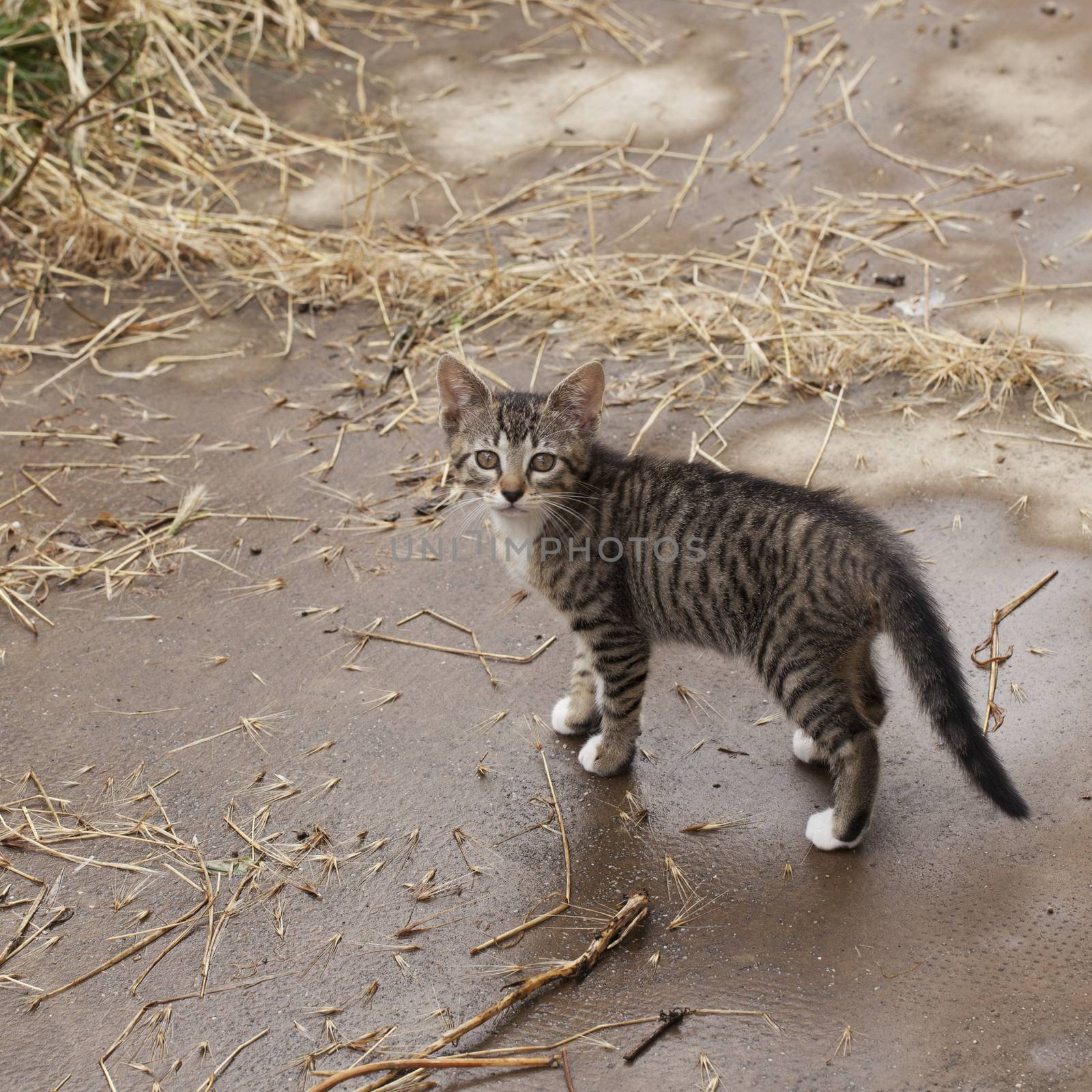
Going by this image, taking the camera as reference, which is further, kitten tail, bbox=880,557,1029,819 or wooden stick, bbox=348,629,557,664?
wooden stick, bbox=348,629,557,664

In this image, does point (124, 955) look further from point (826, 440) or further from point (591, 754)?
point (826, 440)

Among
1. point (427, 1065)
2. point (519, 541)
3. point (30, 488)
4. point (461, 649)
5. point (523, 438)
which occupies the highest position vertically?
point (523, 438)

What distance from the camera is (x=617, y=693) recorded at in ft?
13.2

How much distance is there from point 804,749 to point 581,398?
1410mm

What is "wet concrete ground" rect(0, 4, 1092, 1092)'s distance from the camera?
323 cm

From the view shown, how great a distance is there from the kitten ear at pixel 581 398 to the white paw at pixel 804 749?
126cm

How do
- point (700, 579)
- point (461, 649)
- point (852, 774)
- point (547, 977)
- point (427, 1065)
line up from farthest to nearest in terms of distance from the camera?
1. point (461, 649)
2. point (700, 579)
3. point (852, 774)
4. point (547, 977)
5. point (427, 1065)

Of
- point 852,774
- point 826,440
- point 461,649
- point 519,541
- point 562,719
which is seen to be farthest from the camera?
point 826,440

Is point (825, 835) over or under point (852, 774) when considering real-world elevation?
under

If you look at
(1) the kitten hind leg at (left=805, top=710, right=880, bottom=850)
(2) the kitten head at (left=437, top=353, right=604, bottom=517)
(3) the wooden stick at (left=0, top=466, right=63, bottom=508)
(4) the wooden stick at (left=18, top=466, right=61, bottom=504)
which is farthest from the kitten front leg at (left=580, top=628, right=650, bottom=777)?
(3) the wooden stick at (left=0, top=466, right=63, bottom=508)

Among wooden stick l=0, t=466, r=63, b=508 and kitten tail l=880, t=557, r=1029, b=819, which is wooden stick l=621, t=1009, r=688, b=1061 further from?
wooden stick l=0, t=466, r=63, b=508

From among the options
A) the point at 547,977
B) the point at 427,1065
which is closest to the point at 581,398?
the point at 547,977

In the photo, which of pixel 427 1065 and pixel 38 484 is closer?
pixel 427 1065

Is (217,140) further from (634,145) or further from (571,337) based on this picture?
(571,337)
